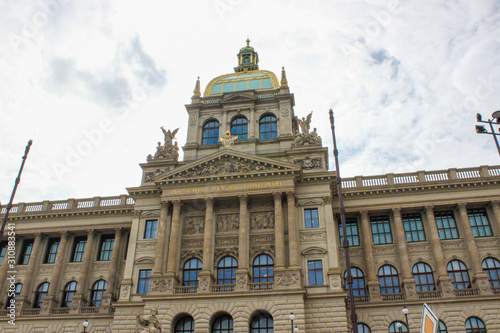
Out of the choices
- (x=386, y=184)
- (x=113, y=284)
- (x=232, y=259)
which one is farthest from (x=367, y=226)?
(x=113, y=284)

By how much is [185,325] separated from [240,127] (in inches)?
869

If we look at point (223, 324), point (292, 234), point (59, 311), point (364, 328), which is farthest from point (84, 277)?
point (364, 328)

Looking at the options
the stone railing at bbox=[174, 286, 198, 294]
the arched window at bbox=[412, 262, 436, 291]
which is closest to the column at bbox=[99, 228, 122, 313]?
the stone railing at bbox=[174, 286, 198, 294]

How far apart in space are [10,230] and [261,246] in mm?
27678

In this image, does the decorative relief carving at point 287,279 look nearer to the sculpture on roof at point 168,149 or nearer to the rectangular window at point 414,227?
the rectangular window at point 414,227

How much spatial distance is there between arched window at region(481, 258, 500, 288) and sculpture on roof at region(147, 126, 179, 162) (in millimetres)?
30062

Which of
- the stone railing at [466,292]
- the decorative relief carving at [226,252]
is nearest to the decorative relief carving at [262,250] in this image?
the decorative relief carving at [226,252]

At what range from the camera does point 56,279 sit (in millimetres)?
44344

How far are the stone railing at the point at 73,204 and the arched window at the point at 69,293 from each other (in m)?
7.94

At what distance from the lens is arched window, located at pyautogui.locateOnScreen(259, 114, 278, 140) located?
158 feet

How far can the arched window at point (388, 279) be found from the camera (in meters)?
39.3

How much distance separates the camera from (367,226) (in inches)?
1625

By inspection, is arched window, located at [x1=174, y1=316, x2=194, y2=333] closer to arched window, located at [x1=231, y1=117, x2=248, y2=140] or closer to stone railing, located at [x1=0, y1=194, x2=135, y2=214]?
stone railing, located at [x1=0, y1=194, x2=135, y2=214]

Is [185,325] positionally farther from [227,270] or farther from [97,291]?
[97,291]
